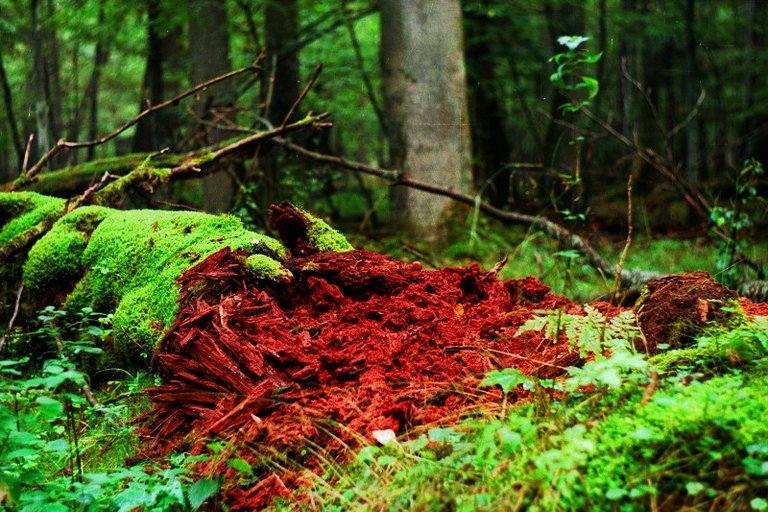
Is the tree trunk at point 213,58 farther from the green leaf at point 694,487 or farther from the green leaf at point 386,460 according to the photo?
the green leaf at point 694,487

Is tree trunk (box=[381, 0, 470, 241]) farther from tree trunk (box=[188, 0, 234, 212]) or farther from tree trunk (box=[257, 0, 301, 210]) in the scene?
tree trunk (box=[188, 0, 234, 212])

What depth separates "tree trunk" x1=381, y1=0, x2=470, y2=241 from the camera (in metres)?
8.55

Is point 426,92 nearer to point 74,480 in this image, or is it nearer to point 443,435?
point 443,435

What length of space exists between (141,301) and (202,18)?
27.1 ft

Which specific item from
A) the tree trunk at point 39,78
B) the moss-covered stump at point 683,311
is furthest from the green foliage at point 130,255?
the tree trunk at point 39,78

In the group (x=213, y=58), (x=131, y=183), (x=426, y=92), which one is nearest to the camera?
(x=131, y=183)

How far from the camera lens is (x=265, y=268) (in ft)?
10.4

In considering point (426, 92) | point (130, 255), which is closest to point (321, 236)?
point (130, 255)

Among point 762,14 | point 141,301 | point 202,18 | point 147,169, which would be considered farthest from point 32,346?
point 762,14

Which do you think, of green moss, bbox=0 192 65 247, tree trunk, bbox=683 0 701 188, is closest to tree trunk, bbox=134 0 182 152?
green moss, bbox=0 192 65 247

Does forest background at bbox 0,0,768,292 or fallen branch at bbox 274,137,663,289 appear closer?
fallen branch at bbox 274,137,663,289

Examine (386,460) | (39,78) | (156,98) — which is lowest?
(386,460)

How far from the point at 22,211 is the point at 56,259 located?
3.35 feet

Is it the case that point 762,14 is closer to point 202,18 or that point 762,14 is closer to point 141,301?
point 202,18
